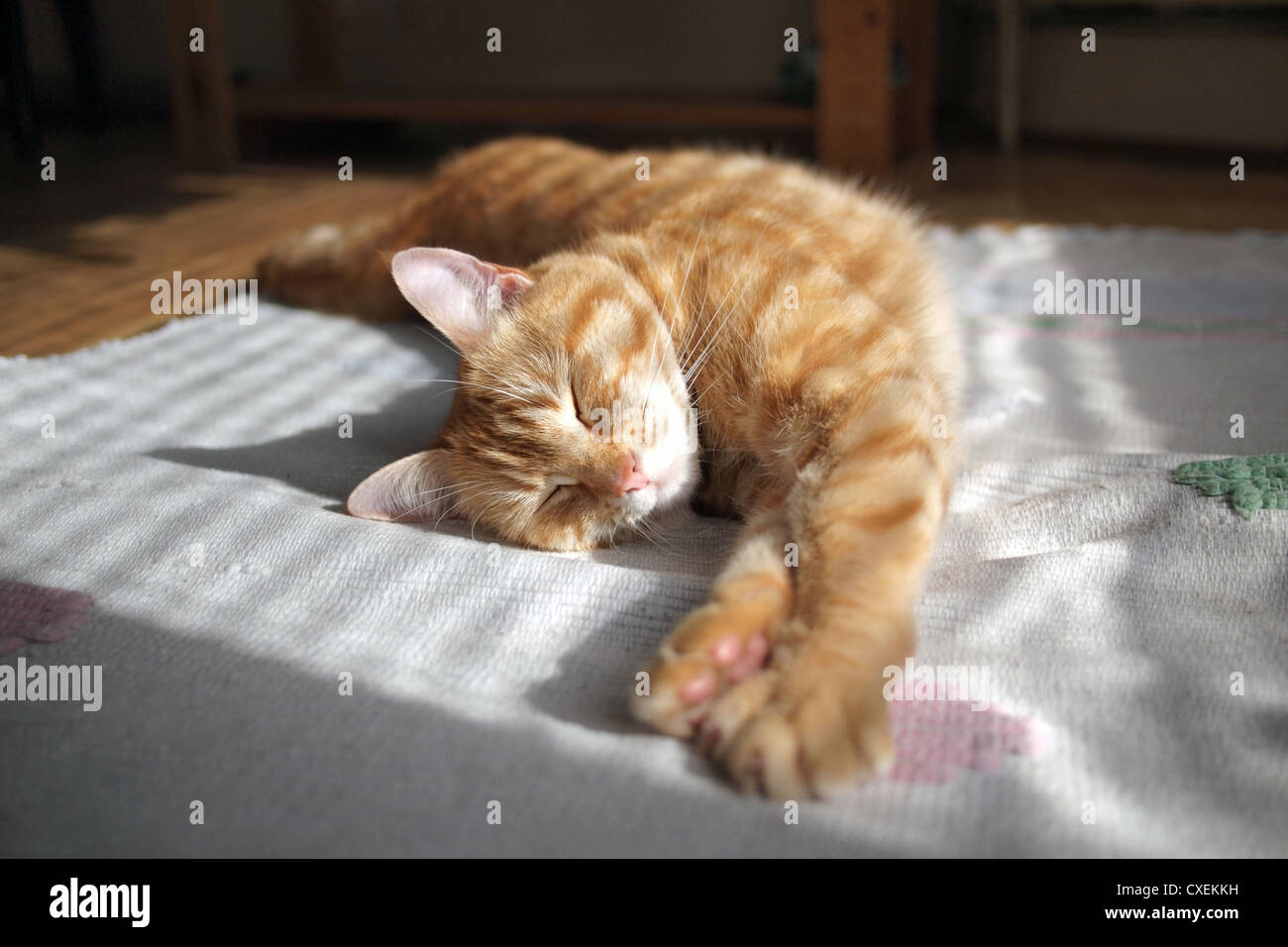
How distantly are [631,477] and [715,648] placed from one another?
35 cm

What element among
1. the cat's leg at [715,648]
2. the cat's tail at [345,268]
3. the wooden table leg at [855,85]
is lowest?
the cat's leg at [715,648]

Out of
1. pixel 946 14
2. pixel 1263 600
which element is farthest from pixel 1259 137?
pixel 1263 600

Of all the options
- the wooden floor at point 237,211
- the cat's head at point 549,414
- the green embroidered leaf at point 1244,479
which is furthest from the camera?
the wooden floor at point 237,211

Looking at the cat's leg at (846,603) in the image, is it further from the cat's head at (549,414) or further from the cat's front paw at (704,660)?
the cat's head at (549,414)

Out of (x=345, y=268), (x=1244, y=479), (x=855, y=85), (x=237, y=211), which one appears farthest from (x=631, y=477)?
(x=855, y=85)

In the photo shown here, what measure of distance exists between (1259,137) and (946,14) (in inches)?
82.1

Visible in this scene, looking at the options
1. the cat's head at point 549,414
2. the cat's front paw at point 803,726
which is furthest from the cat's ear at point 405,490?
the cat's front paw at point 803,726

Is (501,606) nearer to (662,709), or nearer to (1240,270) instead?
(662,709)

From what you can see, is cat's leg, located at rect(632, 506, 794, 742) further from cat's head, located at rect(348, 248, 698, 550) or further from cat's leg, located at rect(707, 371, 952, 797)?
cat's head, located at rect(348, 248, 698, 550)

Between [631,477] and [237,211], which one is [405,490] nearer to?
[631,477]

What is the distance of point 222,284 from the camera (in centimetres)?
273

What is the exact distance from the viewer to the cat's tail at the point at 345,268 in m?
2.48

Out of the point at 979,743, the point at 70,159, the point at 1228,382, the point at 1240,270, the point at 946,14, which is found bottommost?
the point at 979,743

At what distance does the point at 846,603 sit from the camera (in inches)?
39.2
